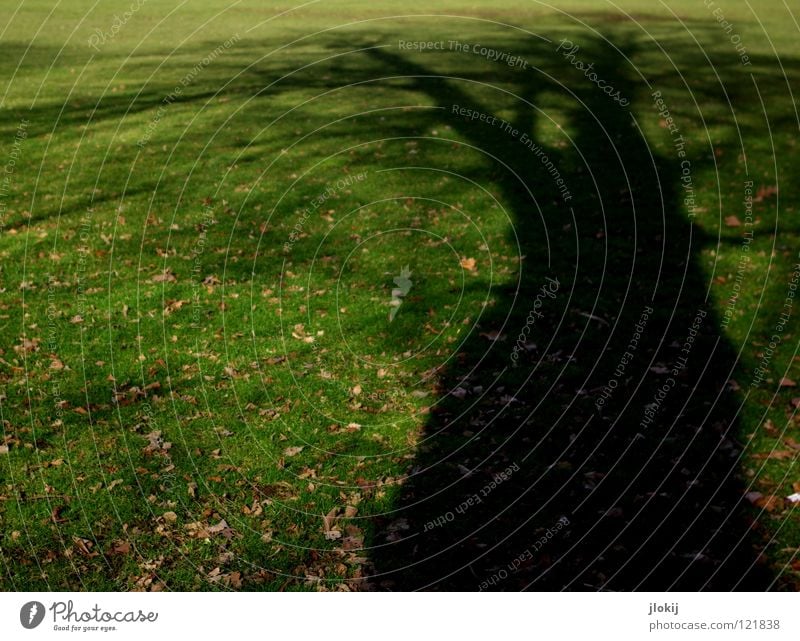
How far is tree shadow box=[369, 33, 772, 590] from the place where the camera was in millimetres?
6172

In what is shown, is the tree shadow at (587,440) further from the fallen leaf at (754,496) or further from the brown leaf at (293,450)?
the brown leaf at (293,450)

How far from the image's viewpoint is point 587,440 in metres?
7.66

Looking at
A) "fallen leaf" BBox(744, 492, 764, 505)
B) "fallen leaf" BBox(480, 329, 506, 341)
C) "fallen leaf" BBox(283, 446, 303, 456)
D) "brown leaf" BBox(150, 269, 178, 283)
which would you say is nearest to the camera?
"fallen leaf" BBox(744, 492, 764, 505)

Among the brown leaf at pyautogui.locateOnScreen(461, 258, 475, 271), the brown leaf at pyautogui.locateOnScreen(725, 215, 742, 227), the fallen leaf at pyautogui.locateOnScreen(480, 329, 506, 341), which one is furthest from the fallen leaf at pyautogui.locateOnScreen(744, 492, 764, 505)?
the brown leaf at pyautogui.locateOnScreen(725, 215, 742, 227)

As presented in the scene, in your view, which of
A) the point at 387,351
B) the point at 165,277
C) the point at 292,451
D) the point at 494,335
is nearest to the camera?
the point at 292,451

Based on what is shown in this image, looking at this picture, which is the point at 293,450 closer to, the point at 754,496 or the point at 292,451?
the point at 292,451

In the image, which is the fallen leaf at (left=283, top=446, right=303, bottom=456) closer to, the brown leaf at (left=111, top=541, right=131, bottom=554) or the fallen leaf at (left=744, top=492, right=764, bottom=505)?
the brown leaf at (left=111, top=541, right=131, bottom=554)

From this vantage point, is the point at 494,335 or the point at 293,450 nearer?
the point at 293,450

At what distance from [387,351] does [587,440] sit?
8.56 ft

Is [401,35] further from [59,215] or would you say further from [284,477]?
[284,477]

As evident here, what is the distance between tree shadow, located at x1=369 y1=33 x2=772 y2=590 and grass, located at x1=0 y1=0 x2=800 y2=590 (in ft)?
0.10

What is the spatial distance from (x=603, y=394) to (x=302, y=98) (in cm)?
1578

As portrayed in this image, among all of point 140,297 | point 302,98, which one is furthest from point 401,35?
point 140,297

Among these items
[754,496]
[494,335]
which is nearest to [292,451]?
[494,335]
